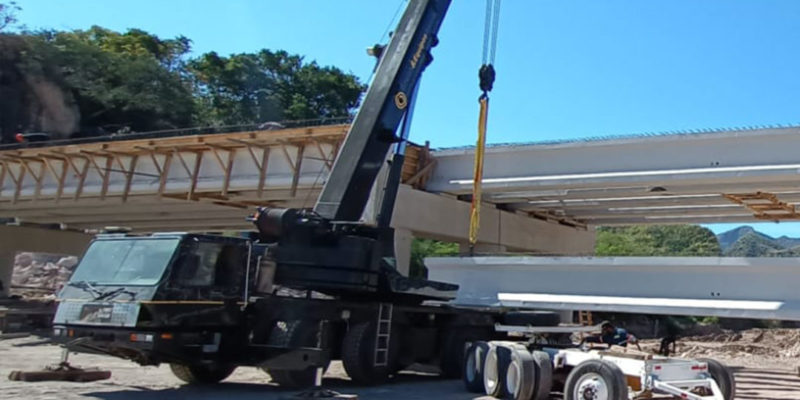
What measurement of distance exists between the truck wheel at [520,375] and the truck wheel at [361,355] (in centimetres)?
238

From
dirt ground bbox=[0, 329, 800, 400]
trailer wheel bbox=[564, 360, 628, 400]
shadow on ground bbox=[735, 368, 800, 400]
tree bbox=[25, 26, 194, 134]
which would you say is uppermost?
tree bbox=[25, 26, 194, 134]

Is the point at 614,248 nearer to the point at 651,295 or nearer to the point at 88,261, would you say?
the point at 651,295

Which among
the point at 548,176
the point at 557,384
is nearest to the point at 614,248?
the point at 548,176

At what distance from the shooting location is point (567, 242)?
102ft

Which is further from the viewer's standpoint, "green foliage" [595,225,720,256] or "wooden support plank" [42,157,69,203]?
"green foliage" [595,225,720,256]

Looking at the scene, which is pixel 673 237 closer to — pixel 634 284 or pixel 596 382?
pixel 634 284

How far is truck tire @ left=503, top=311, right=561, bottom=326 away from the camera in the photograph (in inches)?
565

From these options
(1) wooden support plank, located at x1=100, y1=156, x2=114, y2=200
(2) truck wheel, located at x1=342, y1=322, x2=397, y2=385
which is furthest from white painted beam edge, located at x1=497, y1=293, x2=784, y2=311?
(1) wooden support plank, located at x1=100, y1=156, x2=114, y2=200

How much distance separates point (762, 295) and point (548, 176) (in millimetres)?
7750

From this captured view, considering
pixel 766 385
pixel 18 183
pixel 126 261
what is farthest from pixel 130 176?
pixel 766 385

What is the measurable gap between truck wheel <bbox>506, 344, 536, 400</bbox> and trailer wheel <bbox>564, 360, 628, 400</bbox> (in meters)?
1.12

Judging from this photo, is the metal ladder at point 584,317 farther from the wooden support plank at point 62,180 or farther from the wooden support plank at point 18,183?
the wooden support plank at point 18,183

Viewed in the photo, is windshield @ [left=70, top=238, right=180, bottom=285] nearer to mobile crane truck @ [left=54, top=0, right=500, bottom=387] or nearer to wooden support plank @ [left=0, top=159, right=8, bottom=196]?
mobile crane truck @ [left=54, top=0, right=500, bottom=387]

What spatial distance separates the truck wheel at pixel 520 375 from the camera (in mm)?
11562
